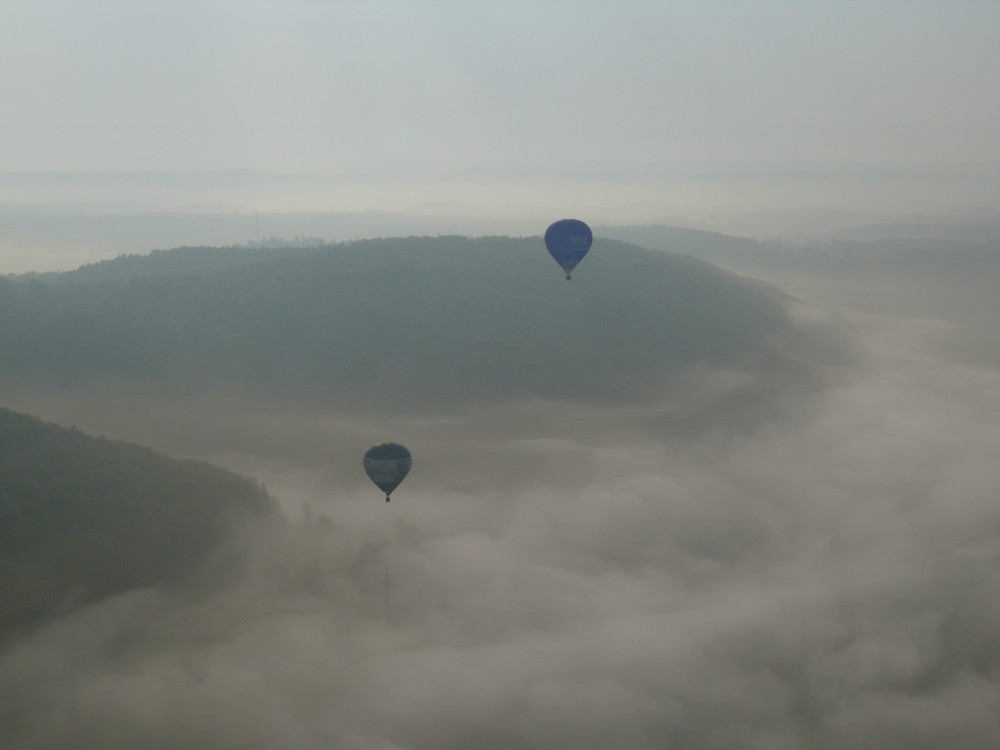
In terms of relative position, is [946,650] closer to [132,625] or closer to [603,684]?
[603,684]

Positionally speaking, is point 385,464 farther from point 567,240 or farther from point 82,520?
point 82,520

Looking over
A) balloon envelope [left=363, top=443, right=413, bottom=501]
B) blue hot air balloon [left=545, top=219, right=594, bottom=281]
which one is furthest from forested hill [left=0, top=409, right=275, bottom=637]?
blue hot air balloon [left=545, top=219, right=594, bottom=281]

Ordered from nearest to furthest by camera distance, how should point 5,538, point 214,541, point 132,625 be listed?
point 5,538 → point 132,625 → point 214,541

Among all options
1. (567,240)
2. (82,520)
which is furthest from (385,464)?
(82,520)

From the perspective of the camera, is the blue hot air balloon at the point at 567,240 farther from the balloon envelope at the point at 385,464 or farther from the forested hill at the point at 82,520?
the forested hill at the point at 82,520

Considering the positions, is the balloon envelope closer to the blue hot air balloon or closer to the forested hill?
the blue hot air balloon

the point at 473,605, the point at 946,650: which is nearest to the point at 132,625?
the point at 473,605

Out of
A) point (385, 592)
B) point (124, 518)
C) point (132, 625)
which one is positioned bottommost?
point (385, 592)
